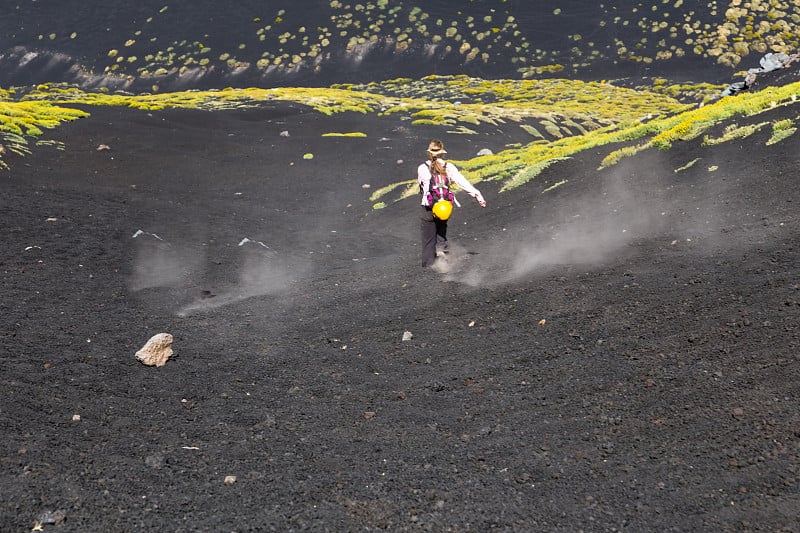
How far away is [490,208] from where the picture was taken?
71.1 ft

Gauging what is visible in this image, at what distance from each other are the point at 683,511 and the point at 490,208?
16.1 meters

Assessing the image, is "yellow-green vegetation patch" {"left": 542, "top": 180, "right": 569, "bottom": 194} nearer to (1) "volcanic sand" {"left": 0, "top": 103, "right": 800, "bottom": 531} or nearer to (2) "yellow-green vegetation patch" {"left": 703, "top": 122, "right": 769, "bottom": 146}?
(1) "volcanic sand" {"left": 0, "top": 103, "right": 800, "bottom": 531}

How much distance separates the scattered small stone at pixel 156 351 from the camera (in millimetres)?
10570

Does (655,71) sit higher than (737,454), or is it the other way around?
(737,454)

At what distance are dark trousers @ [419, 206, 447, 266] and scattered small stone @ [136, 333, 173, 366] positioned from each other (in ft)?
19.8

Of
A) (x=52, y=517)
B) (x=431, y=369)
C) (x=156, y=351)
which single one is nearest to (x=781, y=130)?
(x=431, y=369)

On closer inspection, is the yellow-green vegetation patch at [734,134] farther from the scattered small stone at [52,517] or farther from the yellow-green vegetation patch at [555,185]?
the scattered small stone at [52,517]

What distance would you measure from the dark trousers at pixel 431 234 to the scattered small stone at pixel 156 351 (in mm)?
6032

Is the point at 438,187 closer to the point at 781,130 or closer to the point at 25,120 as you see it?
the point at 781,130

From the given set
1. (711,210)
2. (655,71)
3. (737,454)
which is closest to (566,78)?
(655,71)

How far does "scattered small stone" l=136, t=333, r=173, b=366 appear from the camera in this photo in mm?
10570

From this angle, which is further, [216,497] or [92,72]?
[92,72]

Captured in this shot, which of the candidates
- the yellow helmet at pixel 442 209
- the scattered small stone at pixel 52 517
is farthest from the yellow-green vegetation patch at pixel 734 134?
the scattered small stone at pixel 52 517

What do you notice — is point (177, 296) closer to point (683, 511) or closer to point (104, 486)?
point (104, 486)
